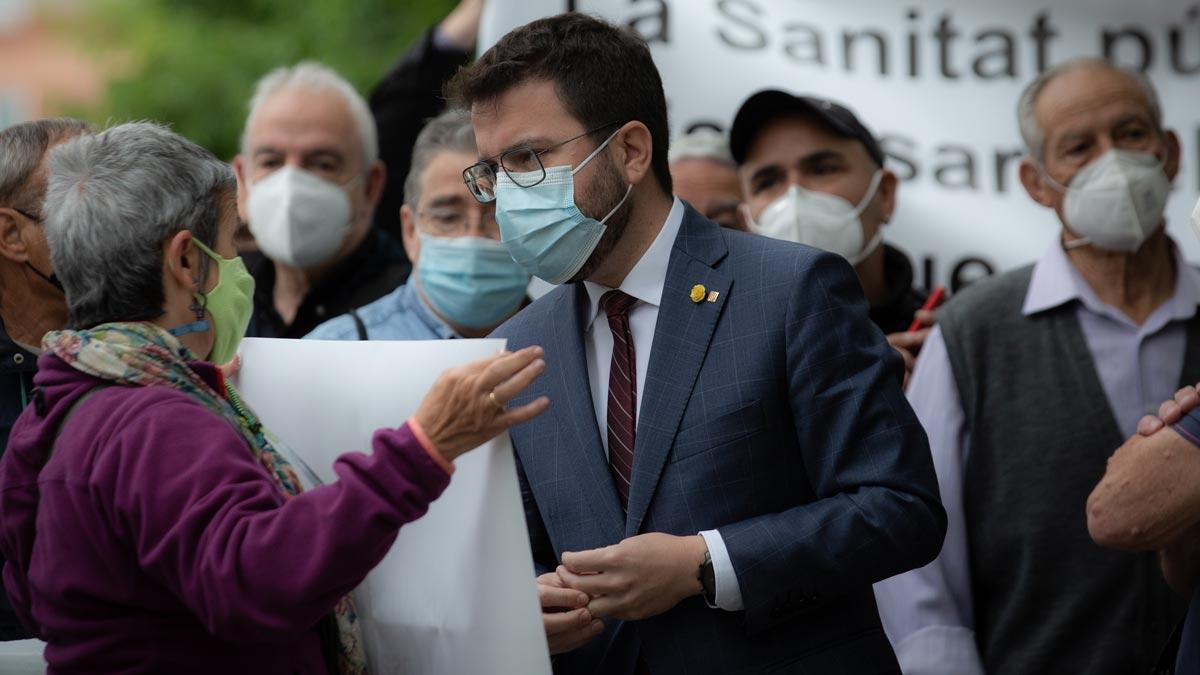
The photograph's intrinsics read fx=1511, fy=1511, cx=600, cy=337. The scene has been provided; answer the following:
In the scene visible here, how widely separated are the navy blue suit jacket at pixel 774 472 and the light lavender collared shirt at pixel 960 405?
1028mm

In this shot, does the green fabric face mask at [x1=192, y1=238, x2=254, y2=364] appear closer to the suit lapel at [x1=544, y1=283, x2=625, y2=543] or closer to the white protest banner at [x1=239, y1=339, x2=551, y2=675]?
the white protest banner at [x1=239, y1=339, x2=551, y2=675]

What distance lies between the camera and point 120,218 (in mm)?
2973

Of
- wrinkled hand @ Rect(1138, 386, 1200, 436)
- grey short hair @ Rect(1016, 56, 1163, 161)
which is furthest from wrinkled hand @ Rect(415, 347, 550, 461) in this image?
grey short hair @ Rect(1016, 56, 1163, 161)

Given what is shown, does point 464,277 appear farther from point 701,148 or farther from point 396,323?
point 701,148

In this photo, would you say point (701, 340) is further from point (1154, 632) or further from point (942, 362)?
point (1154, 632)

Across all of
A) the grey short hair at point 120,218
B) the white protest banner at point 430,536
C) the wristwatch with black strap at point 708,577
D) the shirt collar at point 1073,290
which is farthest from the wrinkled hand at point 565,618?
the shirt collar at point 1073,290

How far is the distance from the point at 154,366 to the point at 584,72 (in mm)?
1237

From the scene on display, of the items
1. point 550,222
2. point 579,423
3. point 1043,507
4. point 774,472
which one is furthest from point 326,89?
point 774,472

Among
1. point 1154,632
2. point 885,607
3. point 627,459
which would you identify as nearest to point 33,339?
point 627,459

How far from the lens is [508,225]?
3.49 metres

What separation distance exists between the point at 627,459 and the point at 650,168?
71 cm

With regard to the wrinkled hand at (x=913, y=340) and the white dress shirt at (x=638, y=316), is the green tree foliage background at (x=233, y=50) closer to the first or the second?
the wrinkled hand at (x=913, y=340)

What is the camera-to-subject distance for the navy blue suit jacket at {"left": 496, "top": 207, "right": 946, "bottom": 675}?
10.5ft

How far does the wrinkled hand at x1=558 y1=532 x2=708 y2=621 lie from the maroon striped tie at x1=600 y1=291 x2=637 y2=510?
9.3 inches
